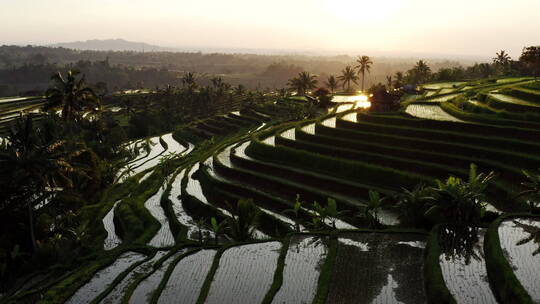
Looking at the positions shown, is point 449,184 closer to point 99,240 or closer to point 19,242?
point 99,240

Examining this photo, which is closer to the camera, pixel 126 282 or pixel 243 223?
pixel 126 282

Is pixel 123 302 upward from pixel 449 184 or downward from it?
downward

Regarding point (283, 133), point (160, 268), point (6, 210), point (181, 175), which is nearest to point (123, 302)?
point (160, 268)

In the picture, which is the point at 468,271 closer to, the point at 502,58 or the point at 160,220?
the point at 160,220

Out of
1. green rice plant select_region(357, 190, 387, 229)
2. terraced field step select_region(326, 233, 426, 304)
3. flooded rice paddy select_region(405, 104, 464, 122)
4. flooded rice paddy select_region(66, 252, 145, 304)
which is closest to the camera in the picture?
terraced field step select_region(326, 233, 426, 304)

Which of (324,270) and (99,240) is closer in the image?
(324,270)

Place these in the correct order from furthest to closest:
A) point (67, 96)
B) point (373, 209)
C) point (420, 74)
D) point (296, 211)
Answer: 1. point (420, 74)
2. point (67, 96)
3. point (296, 211)
4. point (373, 209)

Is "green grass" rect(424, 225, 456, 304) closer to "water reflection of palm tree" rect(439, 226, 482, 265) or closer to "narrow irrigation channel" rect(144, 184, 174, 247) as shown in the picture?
"water reflection of palm tree" rect(439, 226, 482, 265)

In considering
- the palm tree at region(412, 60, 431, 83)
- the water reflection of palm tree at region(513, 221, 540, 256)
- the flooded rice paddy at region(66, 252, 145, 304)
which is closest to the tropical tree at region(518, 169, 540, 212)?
the water reflection of palm tree at region(513, 221, 540, 256)

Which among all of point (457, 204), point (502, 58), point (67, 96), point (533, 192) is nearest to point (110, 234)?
point (67, 96)
